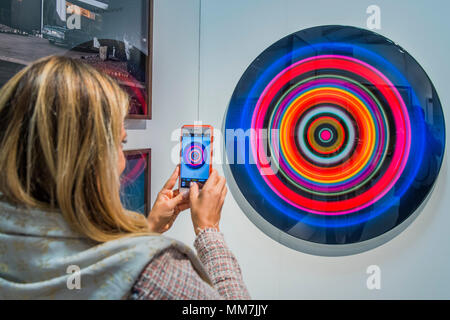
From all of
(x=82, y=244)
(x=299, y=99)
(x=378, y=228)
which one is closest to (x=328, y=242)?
(x=378, y=228)

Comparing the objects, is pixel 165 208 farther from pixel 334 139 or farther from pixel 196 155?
pixel 334 139

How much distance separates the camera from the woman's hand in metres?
0.73

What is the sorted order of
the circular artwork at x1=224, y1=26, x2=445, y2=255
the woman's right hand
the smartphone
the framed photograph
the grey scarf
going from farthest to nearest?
the circular artwork at x1=224, y1=26, x2=445, y2=255
the smartphone
the woman's right hand
the framed photograph
the grey scarf

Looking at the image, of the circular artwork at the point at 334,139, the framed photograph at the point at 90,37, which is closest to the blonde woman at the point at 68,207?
the framed photograph at the point at 90,37

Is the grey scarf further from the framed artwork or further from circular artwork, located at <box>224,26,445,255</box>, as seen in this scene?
circular artwork, located at <box>224,26,445,255</box>

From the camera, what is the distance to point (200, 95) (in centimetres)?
106

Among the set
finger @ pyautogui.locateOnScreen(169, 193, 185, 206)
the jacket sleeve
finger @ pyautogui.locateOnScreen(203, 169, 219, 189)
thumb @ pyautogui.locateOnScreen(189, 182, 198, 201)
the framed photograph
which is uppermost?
the framed photograph

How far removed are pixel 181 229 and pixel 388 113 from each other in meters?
0.69

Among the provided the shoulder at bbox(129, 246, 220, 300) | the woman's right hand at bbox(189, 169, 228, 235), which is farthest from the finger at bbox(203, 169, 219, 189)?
the shoulder at bbox(129, 246, 220, 300)

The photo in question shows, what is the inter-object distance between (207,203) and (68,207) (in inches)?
13.3

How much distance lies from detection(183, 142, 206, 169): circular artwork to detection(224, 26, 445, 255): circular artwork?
24 centimetres

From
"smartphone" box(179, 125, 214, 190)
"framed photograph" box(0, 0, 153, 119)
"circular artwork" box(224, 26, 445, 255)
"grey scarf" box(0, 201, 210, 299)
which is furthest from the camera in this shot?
"circular artwork" box(224, 26, 445, 255)

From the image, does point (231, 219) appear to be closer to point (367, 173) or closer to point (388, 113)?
point (367, 173)

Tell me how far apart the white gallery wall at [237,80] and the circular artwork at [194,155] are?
127 mm
